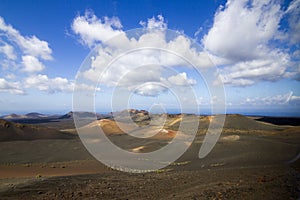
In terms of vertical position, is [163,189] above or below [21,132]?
below

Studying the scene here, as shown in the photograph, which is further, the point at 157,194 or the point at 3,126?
the point at 3,126

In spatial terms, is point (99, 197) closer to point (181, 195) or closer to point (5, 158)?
point (181, 195)

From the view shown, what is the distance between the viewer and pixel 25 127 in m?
39.4

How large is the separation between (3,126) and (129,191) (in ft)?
122

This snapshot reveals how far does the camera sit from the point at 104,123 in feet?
181

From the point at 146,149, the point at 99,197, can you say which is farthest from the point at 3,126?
the point at 99,197

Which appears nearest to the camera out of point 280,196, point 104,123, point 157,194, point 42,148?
point 280,196

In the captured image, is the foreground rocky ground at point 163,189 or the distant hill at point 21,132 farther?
the distant hill at point 21,132

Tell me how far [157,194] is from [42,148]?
23587 millimetres

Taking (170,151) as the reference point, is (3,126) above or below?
above

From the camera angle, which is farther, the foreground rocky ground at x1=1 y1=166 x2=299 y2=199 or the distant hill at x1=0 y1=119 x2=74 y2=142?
the distant hill at x1=0 y1=119 x2=74 y2=142

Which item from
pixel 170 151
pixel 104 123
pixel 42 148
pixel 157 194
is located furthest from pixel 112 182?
pixel 104 123

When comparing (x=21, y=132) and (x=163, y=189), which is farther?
(x=21, y=132)

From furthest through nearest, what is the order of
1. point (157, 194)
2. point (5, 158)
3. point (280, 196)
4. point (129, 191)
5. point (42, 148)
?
point (42, 148) < point (5, 158) < point (129, 191) < point (157, 194) < point (280, 196)
